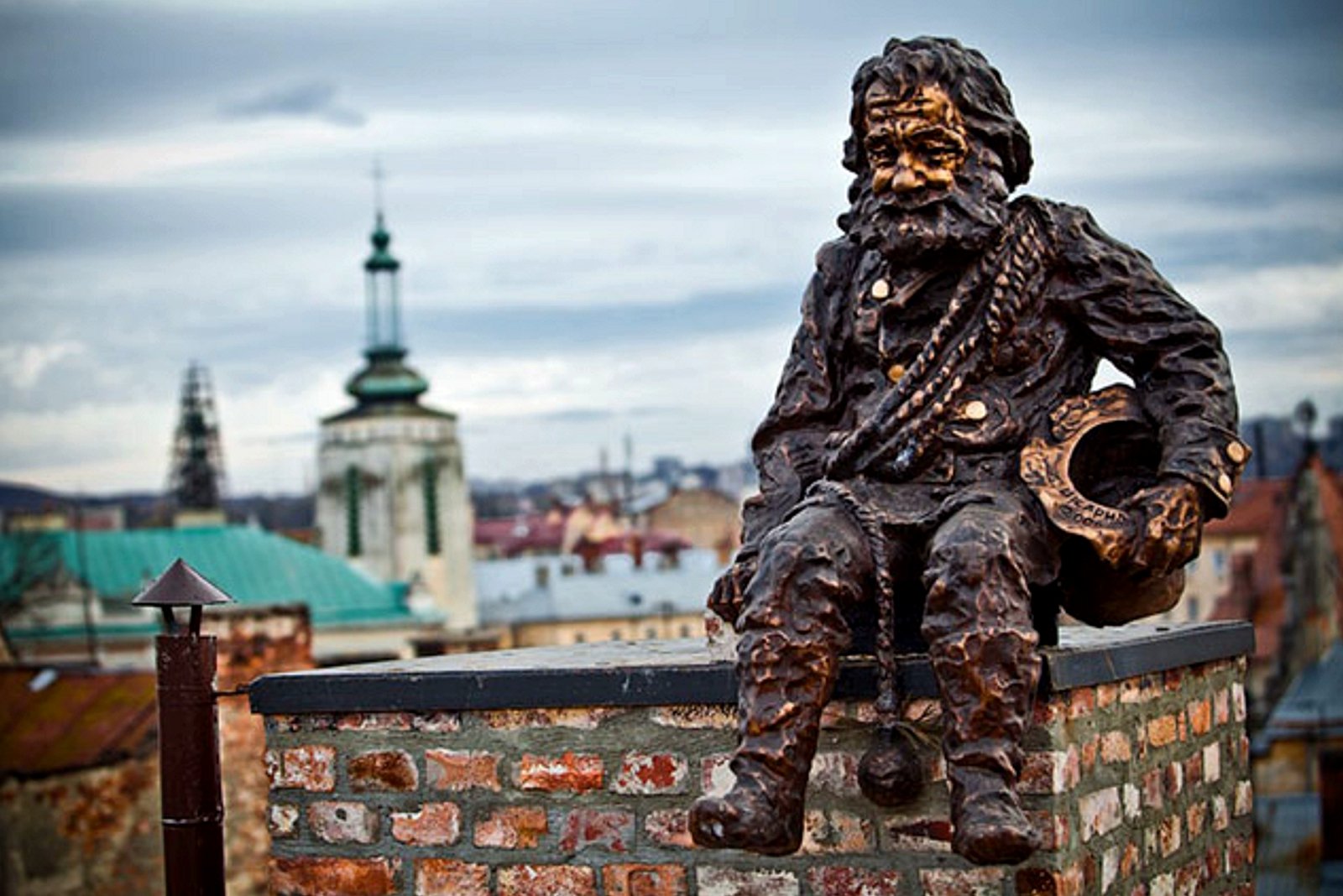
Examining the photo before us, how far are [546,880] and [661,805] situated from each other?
39 centimetres

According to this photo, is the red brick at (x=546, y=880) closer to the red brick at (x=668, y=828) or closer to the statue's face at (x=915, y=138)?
the red brick at (x=668, y=828)

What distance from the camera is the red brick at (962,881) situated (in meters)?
6.80

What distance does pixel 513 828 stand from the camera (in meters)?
7.41

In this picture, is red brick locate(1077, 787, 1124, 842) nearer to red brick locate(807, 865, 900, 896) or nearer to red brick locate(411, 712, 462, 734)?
red brick locate(807, 865, 900, 896)

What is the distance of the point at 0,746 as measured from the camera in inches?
1109

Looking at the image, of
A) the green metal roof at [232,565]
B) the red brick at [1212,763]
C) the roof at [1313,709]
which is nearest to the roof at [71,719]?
the roof at [1313,709]

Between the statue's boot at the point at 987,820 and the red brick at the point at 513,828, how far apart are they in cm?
136

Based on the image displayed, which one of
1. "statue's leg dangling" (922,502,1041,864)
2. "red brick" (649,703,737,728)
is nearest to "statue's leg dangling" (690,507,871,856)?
"statue's leg dangling" (922,502,1041,864)

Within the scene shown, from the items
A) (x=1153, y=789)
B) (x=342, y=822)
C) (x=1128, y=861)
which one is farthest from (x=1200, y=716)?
(x=342, y=822)

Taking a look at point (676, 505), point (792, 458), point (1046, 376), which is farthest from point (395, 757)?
point (676, 505)

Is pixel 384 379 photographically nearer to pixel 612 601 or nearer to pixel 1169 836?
pixel 612 601

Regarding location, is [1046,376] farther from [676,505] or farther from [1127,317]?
[676,505]

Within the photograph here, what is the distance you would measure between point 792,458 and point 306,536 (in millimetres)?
92327

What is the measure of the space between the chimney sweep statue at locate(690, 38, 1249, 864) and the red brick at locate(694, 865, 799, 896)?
39 centimetres
